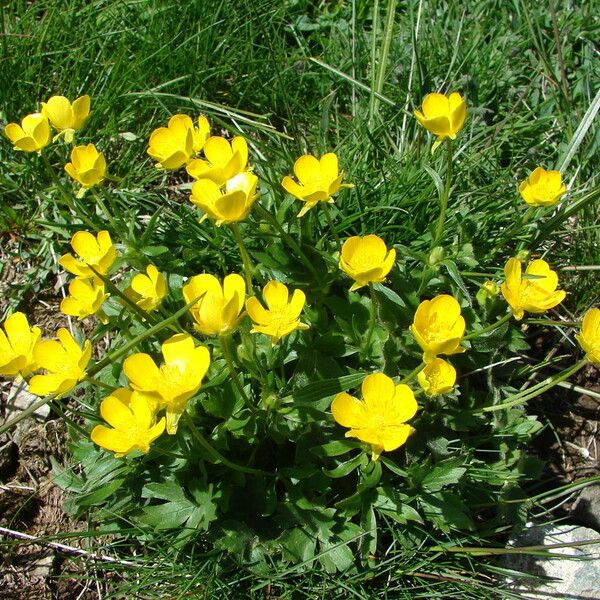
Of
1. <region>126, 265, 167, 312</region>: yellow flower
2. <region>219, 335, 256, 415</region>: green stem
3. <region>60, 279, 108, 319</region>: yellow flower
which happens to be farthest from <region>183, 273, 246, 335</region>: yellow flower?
<region>60, 279, 108, 319</region>: yellow flower

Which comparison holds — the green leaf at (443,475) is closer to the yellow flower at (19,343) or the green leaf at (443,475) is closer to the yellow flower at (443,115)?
the yellow flower at (443,115)

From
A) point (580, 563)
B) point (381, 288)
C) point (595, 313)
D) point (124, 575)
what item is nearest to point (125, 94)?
point (381, 288)

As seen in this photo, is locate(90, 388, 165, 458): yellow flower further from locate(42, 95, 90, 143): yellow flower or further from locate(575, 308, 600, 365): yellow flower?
locate(575, 308, 600, 365): yellow flower

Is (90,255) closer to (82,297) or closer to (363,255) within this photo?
(82,297)

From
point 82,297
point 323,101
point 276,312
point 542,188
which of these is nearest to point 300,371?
point 276,312

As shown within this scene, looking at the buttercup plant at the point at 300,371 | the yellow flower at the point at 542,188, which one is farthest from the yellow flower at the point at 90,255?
the yellow flower at the point at 542,188

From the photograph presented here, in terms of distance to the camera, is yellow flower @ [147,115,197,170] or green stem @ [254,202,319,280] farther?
yellow flower @ [147,115,197,170]

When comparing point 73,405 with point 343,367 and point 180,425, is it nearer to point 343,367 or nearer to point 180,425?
point 180,425
